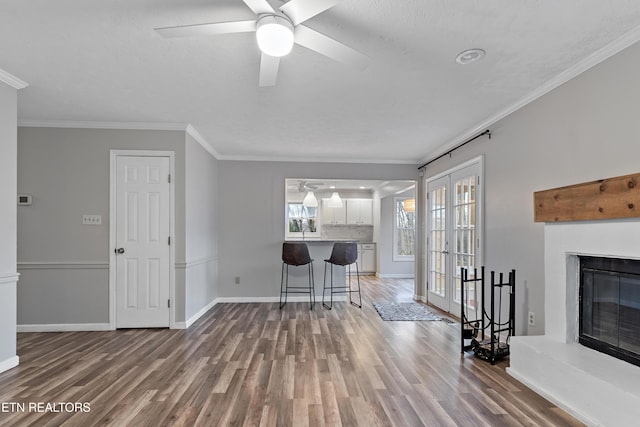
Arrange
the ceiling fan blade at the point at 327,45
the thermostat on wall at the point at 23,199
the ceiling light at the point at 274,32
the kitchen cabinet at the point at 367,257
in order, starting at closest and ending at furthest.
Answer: the ceiling light at the point at 274,32 → the ceiling fan blade at the point at 327,45 → the thermostat on wall at the point at 23,199 → the kitchen cabinet at the point at 367,257

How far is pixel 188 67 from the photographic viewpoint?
2.61 m

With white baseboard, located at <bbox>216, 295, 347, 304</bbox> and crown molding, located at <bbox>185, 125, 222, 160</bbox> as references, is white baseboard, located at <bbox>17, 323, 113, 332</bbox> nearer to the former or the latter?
white baseboard, located at <bbox>216, 295, 347, 304</bbox>

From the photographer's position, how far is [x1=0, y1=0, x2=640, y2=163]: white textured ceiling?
192cm

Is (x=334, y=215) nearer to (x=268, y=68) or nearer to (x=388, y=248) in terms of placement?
(x=388, y=248)

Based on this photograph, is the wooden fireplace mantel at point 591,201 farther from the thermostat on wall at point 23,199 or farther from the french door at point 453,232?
the thermostat on wall at point 23,199

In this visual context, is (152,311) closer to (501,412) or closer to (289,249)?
(289,249)

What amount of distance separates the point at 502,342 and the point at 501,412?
1463 mm

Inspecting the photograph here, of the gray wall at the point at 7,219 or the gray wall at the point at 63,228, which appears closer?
the gray wall at the point at 7,219

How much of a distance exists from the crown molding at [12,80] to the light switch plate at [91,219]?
4.94ft

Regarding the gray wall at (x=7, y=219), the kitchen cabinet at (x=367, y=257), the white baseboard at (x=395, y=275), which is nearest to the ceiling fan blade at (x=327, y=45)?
the gray wall at (x=7, y=219)

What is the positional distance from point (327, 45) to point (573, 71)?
2.02m

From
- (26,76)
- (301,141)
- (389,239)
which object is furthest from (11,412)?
(389,239)

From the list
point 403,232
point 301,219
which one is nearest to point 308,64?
point 403,232

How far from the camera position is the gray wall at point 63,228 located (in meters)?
3.87
